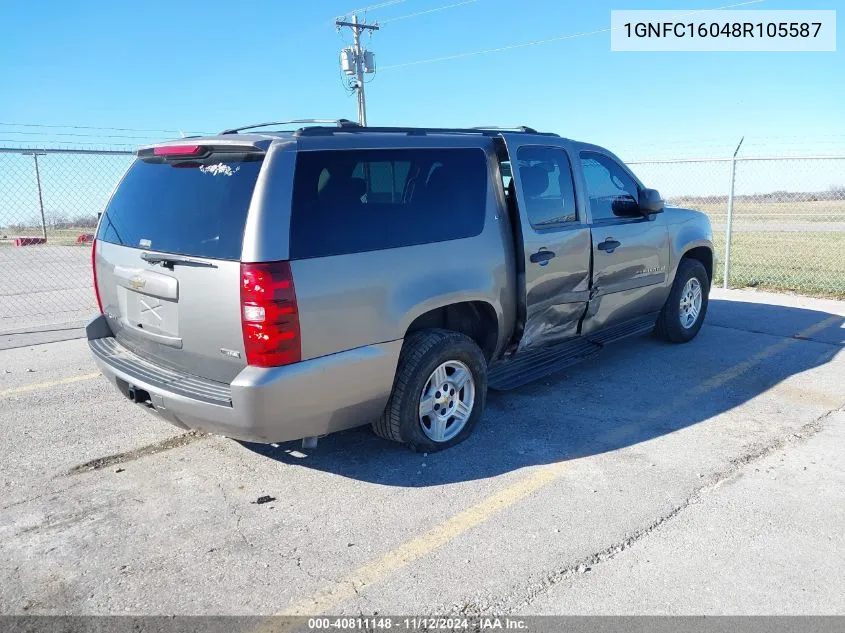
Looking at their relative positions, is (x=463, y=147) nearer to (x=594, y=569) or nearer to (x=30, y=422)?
(x=594, y=569)

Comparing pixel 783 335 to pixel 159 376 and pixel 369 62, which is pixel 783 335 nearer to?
pixel 159 376

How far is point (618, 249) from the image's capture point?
17.8 feet

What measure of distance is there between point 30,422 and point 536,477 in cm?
355

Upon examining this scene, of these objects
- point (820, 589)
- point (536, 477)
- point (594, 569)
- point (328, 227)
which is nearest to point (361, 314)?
point (328, 227)

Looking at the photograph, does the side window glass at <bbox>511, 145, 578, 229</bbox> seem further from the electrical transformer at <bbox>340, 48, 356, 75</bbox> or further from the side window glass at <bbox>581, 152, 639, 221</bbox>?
the electrical transformer at <bbox>340, 48, 356, 75</bbox>

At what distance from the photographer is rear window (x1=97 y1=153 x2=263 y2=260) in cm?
332

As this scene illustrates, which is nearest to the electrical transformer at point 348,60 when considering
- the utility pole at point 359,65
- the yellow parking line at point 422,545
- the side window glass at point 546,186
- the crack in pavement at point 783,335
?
the utility pole at point 359,65

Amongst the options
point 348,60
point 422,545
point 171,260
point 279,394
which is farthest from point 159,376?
point 348,60

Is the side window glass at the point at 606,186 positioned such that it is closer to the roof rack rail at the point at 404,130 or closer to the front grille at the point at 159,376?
the roof rack rail at the point at 404,130

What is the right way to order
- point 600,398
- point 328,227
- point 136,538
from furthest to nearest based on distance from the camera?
point 600,398 → point 328,227 → point 136,538

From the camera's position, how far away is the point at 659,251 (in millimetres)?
5996

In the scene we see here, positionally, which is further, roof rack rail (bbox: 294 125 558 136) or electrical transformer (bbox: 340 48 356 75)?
electrical transformer (bbox: 340 48 356 75)

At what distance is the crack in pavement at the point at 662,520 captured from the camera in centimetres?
274

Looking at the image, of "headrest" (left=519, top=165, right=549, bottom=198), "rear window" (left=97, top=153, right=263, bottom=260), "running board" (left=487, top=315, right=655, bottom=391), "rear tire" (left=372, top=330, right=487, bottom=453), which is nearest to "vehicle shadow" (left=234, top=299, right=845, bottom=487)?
"rear tire" (left=372, top=330, right=487, bottom=453)
